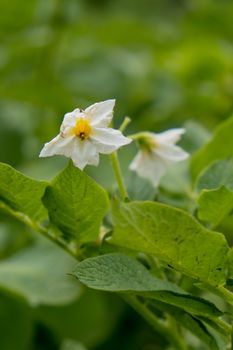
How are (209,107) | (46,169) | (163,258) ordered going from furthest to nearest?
1. (209,107)
2. (46,169)
3. (163,258)

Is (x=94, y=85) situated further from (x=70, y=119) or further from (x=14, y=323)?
(x=70, y=119)

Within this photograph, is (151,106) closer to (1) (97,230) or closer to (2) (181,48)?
(2) (181,48)

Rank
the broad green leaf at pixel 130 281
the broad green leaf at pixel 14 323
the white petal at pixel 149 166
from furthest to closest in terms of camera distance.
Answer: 1. the broad green leaf at pixel 14 323
2. the white petal at pixel 149 166
3. the broad green leaf at pixel 130 281

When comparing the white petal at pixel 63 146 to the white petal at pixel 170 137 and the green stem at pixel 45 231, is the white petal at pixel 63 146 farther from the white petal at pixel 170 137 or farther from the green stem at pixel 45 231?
the white petal at pixel 170 137

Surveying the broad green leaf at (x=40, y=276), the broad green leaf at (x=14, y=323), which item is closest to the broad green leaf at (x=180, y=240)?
the broad green leaf at (x=40, y=276)

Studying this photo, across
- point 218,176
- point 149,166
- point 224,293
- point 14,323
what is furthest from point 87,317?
point 224,293

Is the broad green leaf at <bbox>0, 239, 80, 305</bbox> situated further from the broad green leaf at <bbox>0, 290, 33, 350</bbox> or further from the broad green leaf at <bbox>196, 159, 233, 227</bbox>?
the broad green leaf at <bbox>196, 159, 233, 227</bbox>

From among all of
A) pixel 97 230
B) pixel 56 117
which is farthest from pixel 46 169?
pixel 97 230
